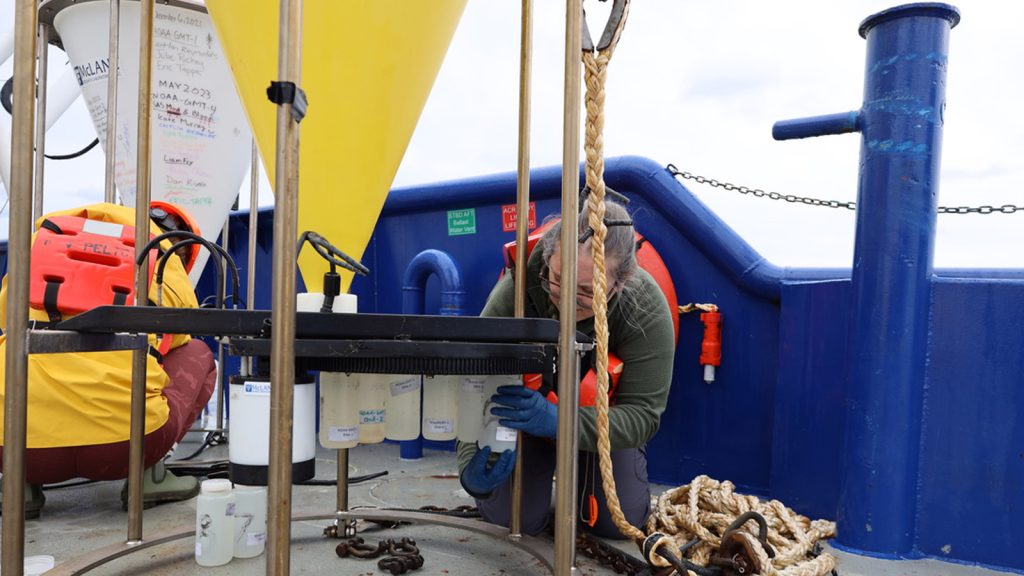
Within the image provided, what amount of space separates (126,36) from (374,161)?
6.75 ft

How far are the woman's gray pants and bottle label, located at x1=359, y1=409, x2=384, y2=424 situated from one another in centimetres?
54

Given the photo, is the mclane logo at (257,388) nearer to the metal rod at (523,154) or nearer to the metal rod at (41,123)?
the metal rod at (523,154)

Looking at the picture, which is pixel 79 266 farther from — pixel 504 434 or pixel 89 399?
pixel 504 434

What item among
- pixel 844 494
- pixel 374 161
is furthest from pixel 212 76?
pixel 844 494

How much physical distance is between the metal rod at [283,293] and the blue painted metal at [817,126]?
1.25 m

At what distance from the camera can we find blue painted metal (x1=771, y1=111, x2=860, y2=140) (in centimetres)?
155

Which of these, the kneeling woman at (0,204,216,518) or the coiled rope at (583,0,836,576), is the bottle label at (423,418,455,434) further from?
the kneeling woman at (0,204,216,518)

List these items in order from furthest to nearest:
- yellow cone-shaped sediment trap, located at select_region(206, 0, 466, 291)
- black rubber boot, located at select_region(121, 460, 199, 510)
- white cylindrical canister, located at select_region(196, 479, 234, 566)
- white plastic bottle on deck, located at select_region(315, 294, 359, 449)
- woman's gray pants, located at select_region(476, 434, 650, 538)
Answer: black rubber boot, located at select_region(121, 460, 199, 510) < woman's gray pants, located at select_region(476, 434, 650, 538) < white cylindrical canister, located at select_region(196, 479, 234, 566) < white plastic bottle on deck, located at select_region(315, 294, 359, 449) < yellow cone-shaped sediment trap, located at select_region(206, 0, 466, 291)

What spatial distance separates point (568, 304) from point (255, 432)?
1.49 ft

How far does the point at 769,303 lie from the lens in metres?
2.04

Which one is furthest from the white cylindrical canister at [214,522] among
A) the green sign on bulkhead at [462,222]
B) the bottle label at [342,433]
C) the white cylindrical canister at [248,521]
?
the green sign on bulkhead at [462,222]

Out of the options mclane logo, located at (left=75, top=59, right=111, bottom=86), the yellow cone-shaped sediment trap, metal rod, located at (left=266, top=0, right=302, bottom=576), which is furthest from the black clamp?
mclane logo, located at (left=75, top=59, right=111, bottom=86)

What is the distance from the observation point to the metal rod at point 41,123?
204cm

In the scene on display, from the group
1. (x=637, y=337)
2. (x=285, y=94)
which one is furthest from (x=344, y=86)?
(x=637, y=337)
